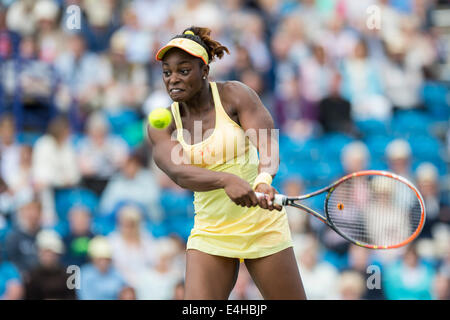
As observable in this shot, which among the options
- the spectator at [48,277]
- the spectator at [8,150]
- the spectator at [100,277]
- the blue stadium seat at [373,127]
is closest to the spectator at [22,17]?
the spectator at [8,150]

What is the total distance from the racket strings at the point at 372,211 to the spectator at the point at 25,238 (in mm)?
3317

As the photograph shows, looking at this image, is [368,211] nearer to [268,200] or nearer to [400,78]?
[268,200]

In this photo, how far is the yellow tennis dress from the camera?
4.39 metres

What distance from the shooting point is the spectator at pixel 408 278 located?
23.3ft

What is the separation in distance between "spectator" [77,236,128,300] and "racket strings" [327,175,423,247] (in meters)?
2.53

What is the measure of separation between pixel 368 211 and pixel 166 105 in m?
3.41

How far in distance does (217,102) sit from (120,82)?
4.36 m

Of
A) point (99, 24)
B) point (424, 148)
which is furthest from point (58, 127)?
point (424, 148)

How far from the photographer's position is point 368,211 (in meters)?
5.22

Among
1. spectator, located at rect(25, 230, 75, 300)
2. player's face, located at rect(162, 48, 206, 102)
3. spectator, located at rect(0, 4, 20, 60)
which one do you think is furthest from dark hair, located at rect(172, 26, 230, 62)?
spectator, located at rect(0, 4, 20, 60)

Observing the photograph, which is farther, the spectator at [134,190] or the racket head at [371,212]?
the spectator at [134,190]

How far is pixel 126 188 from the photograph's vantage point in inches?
310

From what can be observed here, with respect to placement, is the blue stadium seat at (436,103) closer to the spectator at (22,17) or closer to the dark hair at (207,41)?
the spectator at (22,17)
